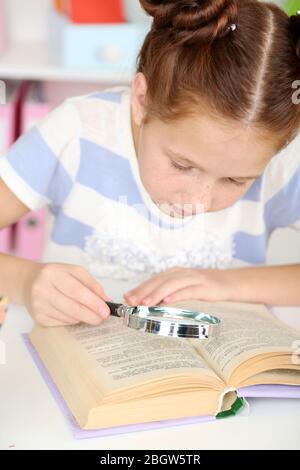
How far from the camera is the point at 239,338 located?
3.01 feet

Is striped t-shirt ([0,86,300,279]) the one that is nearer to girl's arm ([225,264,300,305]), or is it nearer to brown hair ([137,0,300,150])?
girl's arm ([225,264,300,305])

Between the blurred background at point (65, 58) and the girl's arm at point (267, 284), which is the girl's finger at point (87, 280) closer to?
the girl's arm at point (267, 284)

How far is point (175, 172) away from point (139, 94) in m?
0.13

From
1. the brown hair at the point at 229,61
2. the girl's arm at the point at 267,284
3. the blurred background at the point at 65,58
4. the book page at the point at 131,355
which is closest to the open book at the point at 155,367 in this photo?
the book page at the point at 131,355

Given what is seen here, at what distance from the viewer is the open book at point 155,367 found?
2.61 feet

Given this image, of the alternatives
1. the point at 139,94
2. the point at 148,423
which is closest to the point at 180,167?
the point at 139,94

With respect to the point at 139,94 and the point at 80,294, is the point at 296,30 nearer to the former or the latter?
the point at 139,94

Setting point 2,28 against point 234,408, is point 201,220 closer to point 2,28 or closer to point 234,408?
point 234,408

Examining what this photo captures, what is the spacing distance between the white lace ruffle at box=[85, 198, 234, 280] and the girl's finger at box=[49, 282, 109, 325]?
1.05ft

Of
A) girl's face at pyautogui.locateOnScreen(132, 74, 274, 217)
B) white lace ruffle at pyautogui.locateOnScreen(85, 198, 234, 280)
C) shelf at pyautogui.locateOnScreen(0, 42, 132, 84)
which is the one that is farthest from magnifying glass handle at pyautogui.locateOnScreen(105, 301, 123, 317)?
shelf at pyautogui.locateOnScreen(0, 42, 132, 84)

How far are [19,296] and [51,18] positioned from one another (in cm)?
141

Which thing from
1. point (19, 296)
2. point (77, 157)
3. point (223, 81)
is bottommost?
point (19, 296)

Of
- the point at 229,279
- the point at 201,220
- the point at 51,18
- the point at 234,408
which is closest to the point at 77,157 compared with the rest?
the point at 201,220

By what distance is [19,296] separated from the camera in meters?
1.06
